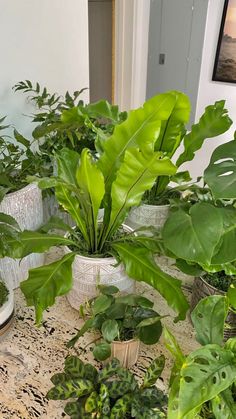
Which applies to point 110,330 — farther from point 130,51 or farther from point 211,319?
point 130,51

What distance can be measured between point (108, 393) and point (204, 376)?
7.4 inches

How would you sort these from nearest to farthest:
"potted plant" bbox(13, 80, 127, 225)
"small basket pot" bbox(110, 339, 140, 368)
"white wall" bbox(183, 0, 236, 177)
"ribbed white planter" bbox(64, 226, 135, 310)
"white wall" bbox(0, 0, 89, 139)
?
"small basket pot" bbox(110, 339, 140, 368) < "ribbed white planter" bbox(64, 226, 135, 310) < "potted plant" bbox(13, 80, 127, 225) < "white wall" bbox(0, 0, 89, 139) < "white wall" bbox(183, 0, 236, 177)

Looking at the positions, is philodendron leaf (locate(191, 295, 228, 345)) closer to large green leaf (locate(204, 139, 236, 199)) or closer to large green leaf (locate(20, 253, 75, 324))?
large green leaf (locate(204, 139, 236, 199))

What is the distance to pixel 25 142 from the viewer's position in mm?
1004

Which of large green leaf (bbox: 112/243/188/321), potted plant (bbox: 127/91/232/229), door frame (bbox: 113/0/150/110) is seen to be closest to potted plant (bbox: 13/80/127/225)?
potted plant (bbox: 127/91/232/229)

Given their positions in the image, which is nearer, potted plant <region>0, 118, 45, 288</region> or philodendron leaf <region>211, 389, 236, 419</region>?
philodendron leaf <region>211, 389, 236, 419</region>

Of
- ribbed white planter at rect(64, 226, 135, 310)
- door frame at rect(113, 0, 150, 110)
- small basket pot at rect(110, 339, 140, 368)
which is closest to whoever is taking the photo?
small basket pot at rect(110, 339, 140, 368)

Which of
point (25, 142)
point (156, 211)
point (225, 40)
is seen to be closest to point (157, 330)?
point (156, 211)

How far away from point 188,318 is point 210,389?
398 millimetres

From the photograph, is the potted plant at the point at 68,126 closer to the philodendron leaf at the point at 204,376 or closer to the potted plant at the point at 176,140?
the potted plant at the point at 176,140

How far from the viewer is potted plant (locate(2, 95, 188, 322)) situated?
2.42ft

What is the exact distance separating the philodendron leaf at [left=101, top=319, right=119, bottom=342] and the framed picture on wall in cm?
245

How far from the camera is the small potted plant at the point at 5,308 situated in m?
0.78

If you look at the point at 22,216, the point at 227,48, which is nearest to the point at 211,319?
the point at 22,216
